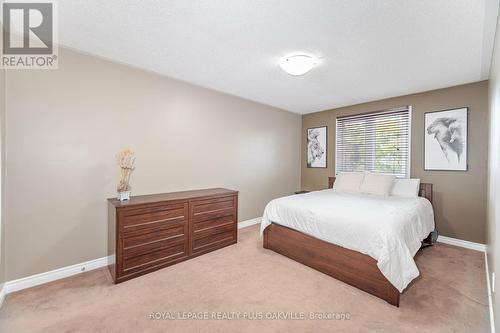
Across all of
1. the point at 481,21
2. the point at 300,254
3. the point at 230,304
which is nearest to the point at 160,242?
the point at 230,304

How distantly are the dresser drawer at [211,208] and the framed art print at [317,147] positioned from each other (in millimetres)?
2500

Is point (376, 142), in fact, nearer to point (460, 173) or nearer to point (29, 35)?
point (460, 173)

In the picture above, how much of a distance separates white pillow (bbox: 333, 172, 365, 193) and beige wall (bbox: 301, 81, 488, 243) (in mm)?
862

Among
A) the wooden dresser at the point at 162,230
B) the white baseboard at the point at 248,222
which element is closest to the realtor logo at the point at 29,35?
the wooden dresser at the point at 162,230

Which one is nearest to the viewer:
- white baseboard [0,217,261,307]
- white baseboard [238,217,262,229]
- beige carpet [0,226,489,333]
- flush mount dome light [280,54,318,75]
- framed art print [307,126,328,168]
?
beige carpet [0,226,489,333]

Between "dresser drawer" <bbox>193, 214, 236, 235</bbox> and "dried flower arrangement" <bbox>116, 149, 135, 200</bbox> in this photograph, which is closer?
"dried flower arrangement" <bbox>116, 149, 135, 200</bbox>

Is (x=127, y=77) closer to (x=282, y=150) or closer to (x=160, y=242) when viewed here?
(x=160, y=242)

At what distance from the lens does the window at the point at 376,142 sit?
3736 millimetres

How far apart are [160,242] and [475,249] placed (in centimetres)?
425

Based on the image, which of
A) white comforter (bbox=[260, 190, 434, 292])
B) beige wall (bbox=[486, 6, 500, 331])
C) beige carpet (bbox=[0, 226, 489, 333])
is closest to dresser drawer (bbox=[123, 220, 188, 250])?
beige carpet (bbox=[0, 226, 489, 333])

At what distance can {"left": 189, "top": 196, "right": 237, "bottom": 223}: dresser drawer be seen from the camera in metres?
2.75

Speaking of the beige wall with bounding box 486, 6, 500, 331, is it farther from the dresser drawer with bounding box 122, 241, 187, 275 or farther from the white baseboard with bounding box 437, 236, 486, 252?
the dresser drawer with bounding box 122, 241, 187, 275

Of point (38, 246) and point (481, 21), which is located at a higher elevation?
point (481, 21)

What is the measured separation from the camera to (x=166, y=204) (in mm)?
2479
